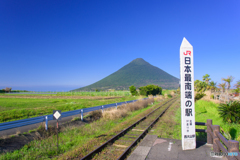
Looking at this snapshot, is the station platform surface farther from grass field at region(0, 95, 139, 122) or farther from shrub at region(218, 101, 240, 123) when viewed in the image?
grass field at region(0, 95, 139, 122)

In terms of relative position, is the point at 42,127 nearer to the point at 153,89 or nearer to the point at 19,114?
the point at 19,114

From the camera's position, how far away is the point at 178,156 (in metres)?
5.37

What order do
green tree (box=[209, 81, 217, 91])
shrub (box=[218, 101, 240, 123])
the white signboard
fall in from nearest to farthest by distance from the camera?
the white signboard < shrub (box=[218, 101, 240, 123]) < green tree (box=[209, 81, 217, 91])

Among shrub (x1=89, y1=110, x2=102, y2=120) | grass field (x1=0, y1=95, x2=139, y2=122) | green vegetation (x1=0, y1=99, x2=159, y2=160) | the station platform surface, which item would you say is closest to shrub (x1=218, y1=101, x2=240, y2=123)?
the station platform surface

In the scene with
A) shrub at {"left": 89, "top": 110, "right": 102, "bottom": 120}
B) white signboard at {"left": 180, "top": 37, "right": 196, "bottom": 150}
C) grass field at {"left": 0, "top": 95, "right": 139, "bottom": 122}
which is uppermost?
white signboard at {"left": 180, "top": 37, "right": 196, "bottom": 150}

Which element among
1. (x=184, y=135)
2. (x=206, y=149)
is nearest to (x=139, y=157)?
(x=184, y=135)

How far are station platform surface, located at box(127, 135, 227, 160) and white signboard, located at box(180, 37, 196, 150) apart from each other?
588mm

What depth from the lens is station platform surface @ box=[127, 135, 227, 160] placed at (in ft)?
17.3

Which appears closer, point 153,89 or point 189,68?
point 189,68

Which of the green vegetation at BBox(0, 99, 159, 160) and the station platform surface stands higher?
the station platform surface

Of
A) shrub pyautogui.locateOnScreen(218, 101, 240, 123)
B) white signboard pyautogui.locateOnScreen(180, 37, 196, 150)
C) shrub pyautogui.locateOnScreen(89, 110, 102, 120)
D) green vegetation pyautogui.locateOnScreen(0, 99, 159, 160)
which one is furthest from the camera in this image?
shrub pyautogui.locateOnScreen(89, 110, 102, 120)

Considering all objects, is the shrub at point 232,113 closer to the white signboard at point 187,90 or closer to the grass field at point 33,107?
the white signboard at point 187,90

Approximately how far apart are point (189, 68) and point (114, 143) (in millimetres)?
4676

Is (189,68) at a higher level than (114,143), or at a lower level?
higher
